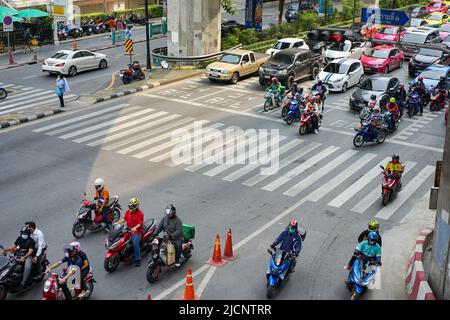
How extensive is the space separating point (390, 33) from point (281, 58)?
46.5 ft

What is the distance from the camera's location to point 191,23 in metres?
36.2

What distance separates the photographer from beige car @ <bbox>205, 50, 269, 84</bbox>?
31.8 m

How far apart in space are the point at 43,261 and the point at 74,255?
145 cm

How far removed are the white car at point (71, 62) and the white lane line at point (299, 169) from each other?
1714cm

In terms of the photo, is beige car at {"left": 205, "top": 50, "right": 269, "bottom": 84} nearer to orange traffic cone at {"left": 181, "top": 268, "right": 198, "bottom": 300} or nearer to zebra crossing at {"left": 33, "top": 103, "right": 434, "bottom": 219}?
zebra crossing at {"left": 33, "top": 103, "right": 434, "bottom": 219}

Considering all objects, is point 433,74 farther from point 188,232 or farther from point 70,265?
point 70,265

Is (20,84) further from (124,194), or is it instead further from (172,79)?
(124,194)

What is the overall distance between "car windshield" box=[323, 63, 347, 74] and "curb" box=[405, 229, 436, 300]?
1864 centimetres

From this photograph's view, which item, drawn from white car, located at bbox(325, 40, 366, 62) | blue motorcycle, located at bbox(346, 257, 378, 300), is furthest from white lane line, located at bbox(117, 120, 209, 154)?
white car, located at bbox(325, 40, 366, 62)

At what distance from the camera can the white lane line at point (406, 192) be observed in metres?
16.8

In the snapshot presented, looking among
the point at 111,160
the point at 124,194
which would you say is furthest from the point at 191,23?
the point at 124,194

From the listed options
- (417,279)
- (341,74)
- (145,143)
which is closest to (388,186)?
(417,279)

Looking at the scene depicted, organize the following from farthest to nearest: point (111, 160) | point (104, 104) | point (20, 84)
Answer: point (20, 84)
point (104, 104)
point (111, 160)

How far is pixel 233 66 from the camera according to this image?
105 feet
